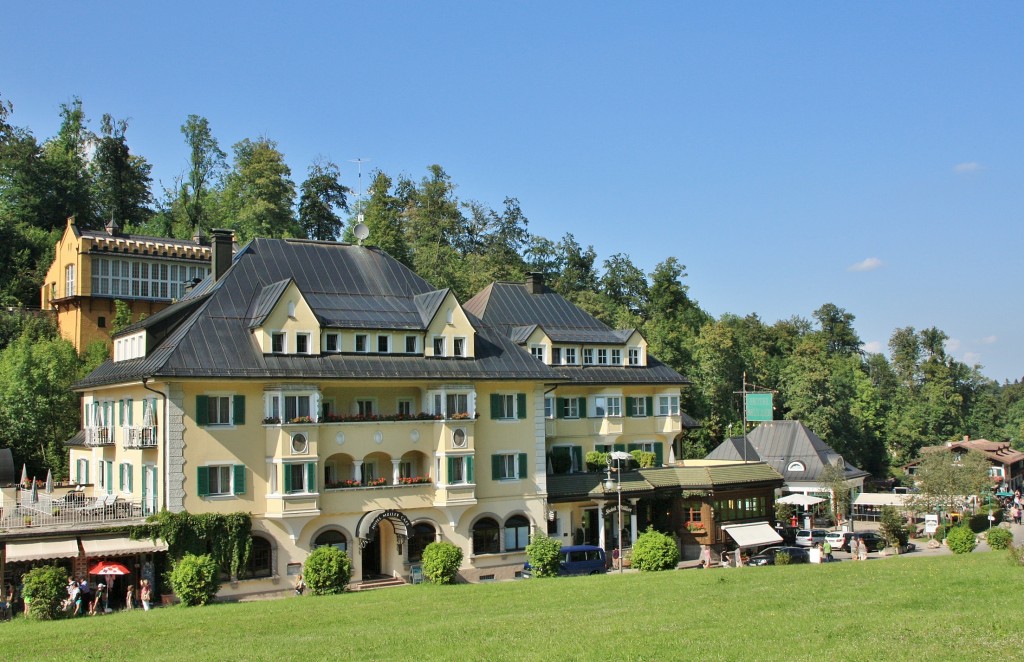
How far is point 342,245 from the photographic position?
162 ft

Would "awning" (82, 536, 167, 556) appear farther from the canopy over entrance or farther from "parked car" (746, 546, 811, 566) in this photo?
"parked car" (746, 546, 811, 566)

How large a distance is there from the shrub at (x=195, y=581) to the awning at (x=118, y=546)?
192cm

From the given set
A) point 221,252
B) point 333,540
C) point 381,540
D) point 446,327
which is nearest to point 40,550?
point 333,540

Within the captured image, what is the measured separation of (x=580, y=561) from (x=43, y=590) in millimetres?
23080

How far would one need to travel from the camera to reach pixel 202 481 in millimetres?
38781

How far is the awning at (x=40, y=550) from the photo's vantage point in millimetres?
34344

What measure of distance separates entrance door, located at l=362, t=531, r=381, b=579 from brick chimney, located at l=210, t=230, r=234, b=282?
15170mm

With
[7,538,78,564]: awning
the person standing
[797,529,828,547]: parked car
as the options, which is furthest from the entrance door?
[797,529,828,547]: parked car

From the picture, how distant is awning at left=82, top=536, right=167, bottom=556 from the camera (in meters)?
35.7

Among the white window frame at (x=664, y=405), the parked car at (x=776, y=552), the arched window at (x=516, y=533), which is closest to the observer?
the arched window at (x=516, y=533)

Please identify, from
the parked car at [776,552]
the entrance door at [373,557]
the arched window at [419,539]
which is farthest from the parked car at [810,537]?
the entrance door at [373,557]

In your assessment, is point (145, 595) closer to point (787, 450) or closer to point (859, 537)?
point (859, 537)

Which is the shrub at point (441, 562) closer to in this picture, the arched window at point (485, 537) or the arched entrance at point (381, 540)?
the arched entrance at point (381, 540)

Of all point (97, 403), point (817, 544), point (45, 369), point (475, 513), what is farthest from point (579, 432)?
point (45, 369)
